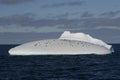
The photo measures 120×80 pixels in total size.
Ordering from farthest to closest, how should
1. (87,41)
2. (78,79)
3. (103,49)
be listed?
(87,41) → (103,49) → (78,79)

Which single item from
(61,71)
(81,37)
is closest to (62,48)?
(81,37)

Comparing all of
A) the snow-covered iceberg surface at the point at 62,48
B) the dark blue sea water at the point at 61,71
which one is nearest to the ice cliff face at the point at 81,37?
the snow-covered iceberg surface at the point at 62,48

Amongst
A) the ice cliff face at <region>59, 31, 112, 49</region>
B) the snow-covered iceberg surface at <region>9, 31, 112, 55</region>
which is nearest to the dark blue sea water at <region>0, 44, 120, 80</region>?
the snow-covered iceberg surface at <region>9, 31, 112, 55</region>

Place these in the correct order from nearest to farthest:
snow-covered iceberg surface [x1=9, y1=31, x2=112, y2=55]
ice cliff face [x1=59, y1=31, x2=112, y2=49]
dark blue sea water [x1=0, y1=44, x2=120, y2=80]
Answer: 1. dark blue sea water [x1=0, y1=44, x2=120, y2=80]
2. snow-covered iceberg surface [x1=9, y1=31, x2=112, y2=55]
3. ice cliff face [x1=59, y1=31, x2=112, y2=49]

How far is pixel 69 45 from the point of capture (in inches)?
3644

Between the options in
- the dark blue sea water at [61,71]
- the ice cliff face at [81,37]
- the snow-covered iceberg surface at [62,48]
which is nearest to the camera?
the dark blue sea water at [61,71]

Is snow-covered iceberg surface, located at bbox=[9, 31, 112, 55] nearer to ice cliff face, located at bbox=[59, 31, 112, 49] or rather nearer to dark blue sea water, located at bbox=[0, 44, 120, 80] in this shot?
ice cliff face, located at bbox=[59, 31, 112, 49]

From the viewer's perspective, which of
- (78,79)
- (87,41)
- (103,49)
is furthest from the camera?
(87,41)

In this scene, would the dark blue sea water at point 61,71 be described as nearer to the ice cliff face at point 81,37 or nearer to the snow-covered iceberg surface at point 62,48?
the snow-covered iceberg surface at point 62,48

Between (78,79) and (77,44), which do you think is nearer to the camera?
(78,79)

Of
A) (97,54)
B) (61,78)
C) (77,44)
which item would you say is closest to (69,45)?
(77,44)

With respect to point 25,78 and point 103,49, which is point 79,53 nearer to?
point 103,49

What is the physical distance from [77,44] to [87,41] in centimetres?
782

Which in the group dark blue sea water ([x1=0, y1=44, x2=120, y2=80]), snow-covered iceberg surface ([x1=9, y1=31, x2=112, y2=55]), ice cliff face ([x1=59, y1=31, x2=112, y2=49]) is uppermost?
ice cliff face ([x1=59, y1=31, x2=112, y2=49])
